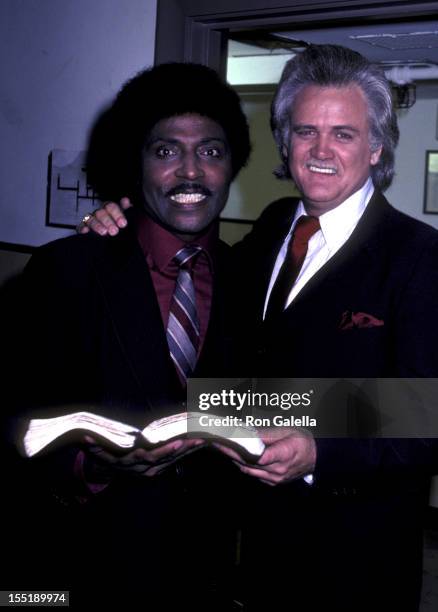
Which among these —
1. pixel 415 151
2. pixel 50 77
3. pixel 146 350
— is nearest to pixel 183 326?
pixel 146 350

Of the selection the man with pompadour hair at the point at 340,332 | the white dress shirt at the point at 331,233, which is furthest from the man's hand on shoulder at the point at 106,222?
the white dress shirt at the point at 331,233

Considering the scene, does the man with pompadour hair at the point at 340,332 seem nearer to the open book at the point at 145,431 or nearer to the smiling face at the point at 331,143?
the smiling face at the point at 331,143

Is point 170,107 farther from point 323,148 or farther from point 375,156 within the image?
point 375,156

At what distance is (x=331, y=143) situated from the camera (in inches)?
61.3

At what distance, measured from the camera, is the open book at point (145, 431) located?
108cm

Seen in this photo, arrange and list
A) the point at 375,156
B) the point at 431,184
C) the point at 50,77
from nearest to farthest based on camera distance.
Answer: the point at 375,156, the point at 50,77, the point at 431,184

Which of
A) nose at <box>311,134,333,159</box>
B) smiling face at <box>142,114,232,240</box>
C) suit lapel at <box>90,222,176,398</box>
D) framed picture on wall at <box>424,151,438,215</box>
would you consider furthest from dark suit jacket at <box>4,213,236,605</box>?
framed picture on wall at <box>424,151,438,215</box>

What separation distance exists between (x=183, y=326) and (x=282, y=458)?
420 millimetres

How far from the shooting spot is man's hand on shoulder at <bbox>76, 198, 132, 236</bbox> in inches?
64.0

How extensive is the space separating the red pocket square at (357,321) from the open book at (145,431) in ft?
1.31

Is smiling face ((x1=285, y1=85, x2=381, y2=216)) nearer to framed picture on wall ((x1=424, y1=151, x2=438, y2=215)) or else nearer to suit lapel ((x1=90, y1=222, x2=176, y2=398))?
suit lapel ((x1=90, y1=222, x2=176, y2=398))

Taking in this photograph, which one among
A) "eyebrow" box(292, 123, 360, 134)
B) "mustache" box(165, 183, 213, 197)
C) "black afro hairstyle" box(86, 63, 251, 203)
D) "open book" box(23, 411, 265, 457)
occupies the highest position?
"black afro hairstyle" box(86, 63, 251, 203)

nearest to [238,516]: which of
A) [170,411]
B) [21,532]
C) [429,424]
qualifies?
[170,411]

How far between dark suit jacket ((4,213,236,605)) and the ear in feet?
1.82
